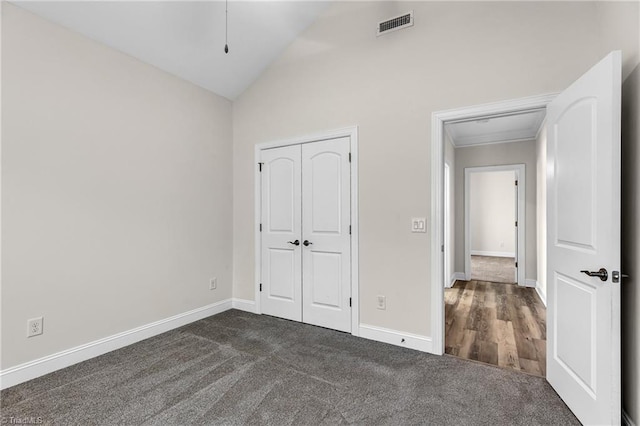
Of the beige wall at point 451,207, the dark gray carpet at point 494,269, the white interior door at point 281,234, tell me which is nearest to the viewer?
the white interior door at point 281,234

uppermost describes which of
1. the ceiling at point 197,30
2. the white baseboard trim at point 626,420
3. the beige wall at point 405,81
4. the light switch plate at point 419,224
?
the ceiling at point 197,30

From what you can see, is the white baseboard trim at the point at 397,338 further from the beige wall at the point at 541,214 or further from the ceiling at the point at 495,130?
the ceiling at the point at 495,130

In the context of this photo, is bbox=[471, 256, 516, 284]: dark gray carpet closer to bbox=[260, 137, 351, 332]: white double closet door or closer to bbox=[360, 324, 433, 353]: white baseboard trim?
bbox=[360, 324, 433, 353]: white baseboard trim

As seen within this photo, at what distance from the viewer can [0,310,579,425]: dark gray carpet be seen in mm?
1817

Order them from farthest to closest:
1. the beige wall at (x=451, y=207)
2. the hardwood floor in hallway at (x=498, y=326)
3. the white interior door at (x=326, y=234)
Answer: the beige wall at (x=451, y=207)
the white interior door at (x=326, y=234)
the hardwood floor in hallway at (x=498, y=326)

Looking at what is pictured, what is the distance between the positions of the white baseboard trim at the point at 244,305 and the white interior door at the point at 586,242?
2975 mm

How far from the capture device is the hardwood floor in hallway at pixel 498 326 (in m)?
2.59

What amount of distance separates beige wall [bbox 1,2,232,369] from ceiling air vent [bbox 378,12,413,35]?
2139mm

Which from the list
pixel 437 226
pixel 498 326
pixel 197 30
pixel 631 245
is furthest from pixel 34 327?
pixel 498 326

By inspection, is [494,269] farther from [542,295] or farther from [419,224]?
[419,224]

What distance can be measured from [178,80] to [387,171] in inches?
97.8

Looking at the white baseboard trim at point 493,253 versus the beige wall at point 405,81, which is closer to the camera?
the beige wall at point 405,81

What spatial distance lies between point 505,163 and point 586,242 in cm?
432

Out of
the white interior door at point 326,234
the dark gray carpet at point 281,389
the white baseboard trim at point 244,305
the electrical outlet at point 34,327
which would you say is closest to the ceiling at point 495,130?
the white interior door at point 326,234
